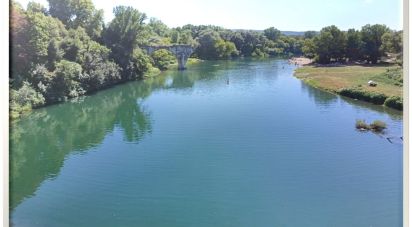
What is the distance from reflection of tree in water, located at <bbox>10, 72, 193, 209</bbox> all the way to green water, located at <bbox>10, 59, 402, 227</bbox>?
0.08ft

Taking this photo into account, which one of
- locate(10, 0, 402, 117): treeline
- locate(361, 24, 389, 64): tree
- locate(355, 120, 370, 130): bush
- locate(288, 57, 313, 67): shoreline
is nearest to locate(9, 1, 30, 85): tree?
locate(10, 0, 402, 117): treeline

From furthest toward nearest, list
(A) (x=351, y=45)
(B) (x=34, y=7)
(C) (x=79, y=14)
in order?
(C) (x=79, y=14) → (A) (x=351, y=45) → (B) (x=34, y=7)

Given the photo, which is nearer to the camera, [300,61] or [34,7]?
[34,7]

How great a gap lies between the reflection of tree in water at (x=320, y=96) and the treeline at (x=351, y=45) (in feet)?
6.35

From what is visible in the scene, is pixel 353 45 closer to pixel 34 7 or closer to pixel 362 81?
pixel 362 81

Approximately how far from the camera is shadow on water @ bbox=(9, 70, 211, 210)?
24.0 ft

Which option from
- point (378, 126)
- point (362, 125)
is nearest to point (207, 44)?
point (362, 125)

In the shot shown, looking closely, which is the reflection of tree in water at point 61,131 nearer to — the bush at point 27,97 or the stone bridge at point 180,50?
the bush at point 27,97

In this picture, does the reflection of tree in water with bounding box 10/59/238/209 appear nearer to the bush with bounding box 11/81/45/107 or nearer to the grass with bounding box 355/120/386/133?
the bush with bounding box 11/81/45/107

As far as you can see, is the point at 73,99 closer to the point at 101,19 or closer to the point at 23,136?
the point at 23,136

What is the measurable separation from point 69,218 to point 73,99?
9085mm

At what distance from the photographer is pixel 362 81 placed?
45.8 ft

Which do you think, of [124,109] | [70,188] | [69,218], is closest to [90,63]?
[124,109]

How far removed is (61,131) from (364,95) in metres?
7.88
